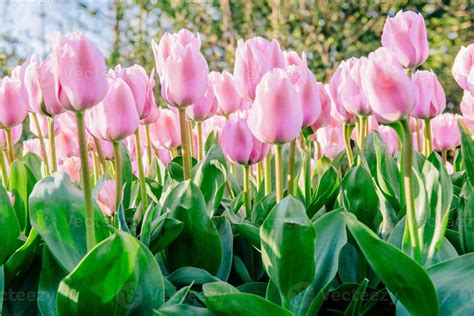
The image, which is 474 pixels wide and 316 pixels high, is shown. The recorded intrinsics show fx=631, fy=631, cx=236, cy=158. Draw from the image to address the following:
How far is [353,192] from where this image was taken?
945 millimetres

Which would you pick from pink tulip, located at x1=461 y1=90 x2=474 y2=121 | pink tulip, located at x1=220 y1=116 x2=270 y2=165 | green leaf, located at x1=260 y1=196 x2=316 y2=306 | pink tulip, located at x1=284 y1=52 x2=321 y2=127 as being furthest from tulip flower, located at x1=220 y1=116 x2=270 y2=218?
pink tulip, located at x1=461 y1=90 x2=474 y2=121

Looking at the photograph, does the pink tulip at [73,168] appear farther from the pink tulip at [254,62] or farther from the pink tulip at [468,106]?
the pink tulip at [468,106]

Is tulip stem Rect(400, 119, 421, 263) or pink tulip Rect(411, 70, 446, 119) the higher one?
pink tulip Rect(411, 70, 446, 119)

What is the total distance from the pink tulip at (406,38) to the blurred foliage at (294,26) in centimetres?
483

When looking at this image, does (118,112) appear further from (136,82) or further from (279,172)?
(279,172)

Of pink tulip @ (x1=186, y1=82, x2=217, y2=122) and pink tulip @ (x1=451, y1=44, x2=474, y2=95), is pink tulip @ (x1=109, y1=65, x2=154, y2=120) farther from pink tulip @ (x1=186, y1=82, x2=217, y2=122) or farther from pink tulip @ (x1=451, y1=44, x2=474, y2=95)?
pink tulip @ (x1=451, y1=44, x2=474, y2=95)

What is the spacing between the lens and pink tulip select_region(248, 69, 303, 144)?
2.48 feet

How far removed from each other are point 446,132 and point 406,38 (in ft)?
1.77

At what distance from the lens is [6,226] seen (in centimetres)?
79

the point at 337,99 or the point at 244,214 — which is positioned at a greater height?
the point at 337,99

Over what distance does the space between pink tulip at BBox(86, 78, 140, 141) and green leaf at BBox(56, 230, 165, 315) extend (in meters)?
0.24

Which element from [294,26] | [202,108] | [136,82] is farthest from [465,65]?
[294,26]

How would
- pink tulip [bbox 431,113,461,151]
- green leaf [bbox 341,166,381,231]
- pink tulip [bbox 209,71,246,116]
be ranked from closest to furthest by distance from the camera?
green leaf [bbox 341,166,381,231], pink tulip [bbox 209,71,246,116], pink tulip [bbox 431,113,461,151]

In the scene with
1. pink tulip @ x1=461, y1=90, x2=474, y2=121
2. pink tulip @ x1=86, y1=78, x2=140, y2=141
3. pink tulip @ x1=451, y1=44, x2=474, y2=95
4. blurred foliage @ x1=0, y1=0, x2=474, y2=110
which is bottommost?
pink tulip @ x1=461, y1=90, x2=474, y2=121
